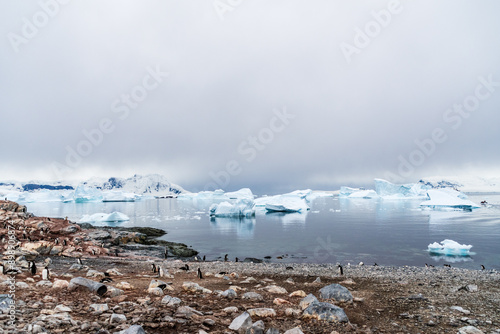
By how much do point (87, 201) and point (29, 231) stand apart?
380 feet

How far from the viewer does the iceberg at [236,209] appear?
5369cm

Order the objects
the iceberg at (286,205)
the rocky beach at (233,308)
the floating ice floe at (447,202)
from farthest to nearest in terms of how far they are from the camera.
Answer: the iceberg at (286,205) → the floating ice floe at (447,202) → the rocky beach at (233,308)

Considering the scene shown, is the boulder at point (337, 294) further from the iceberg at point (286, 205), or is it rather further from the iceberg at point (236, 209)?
the iceberg at point (286, 205)

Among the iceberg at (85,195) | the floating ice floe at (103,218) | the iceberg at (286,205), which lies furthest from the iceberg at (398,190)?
the iceberg at (85,195)

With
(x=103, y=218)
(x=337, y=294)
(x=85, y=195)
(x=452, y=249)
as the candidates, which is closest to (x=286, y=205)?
(x=103, y=218)

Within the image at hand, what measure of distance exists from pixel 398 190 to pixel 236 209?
80879 millimetres

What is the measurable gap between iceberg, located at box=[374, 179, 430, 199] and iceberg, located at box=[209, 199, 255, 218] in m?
67.7

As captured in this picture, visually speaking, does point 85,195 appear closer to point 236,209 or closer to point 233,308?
point 236,209

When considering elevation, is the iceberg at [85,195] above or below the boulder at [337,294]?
above

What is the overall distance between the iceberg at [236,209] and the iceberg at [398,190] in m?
67.7

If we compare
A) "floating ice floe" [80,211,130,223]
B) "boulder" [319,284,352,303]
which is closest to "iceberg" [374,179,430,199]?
"floating ice floe" [80,211,130,223]

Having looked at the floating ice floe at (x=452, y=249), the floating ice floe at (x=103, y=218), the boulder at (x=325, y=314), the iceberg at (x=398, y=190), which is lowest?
the floating ice floe at (x=452, y=249)

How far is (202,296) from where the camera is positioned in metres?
7.01

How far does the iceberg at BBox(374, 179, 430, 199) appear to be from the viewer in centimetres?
10675
